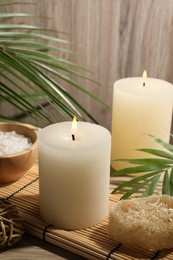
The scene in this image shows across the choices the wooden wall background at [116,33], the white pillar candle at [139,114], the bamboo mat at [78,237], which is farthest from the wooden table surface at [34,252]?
the wooden wall background at [116,33]

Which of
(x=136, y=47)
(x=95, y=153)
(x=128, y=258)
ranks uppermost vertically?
(x=136, y=47)

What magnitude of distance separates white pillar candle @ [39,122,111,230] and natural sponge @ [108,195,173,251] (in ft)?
0.18

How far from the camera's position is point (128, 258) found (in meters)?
0.67

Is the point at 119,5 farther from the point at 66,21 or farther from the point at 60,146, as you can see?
the point at 60,146

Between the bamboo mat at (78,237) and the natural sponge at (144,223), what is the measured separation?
0.01 meters

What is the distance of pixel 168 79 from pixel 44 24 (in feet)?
1.05

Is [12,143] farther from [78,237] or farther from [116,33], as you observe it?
[116,33]

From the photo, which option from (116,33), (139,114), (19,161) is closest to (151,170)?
(139,114)

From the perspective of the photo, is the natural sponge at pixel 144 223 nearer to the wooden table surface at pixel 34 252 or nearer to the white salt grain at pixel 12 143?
the wooden table surface at pixel 34 252

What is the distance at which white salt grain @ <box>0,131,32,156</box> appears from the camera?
0.82 meters

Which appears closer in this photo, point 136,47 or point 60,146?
point 60,146

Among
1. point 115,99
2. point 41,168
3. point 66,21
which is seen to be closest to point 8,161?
point 41,168

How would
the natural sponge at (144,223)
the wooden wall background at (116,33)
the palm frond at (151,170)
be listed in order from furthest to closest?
the wooden wall background at (116,33)
the palm frond at (151,170)
the natural sponge at (144,223)

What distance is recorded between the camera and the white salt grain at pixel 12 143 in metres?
0.82
